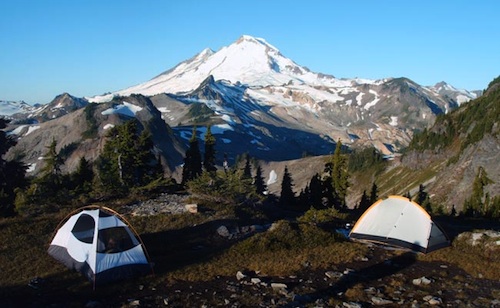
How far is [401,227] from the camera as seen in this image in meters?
22.8

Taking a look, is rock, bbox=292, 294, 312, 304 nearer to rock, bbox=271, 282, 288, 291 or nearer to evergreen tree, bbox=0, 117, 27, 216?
rock, bbox=271, 282, 288, 291

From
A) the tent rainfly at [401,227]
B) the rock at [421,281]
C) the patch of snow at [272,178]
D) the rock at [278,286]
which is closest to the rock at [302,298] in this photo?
the rock at [278,286]

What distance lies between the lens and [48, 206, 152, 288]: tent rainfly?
Result: 1730cm

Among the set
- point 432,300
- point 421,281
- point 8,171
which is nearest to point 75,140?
point 8,171

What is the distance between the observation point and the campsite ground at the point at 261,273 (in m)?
15.2

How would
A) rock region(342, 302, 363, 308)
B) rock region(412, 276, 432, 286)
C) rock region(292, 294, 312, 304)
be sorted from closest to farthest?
rock region(342, 302, 363, 308), rock region(292, 294, 312, 304), rock region(412, 276, 432, 286)

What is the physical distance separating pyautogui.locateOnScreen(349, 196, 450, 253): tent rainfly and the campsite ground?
27.3 inches

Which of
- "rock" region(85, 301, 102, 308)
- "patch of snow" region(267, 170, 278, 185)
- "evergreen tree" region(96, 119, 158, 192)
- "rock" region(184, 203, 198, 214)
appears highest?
"evergreen tree" region(96, 119, 158, 192)

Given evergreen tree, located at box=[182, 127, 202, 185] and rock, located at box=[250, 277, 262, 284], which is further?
evergreen tree, located at box=[182, 127, 202, 185]

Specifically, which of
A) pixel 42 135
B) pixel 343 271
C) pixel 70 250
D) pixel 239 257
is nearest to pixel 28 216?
pixel 70 250

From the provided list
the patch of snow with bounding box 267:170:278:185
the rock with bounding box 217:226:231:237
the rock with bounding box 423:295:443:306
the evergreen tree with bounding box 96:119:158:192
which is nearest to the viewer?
the rock with bounding box 423:295:443:306

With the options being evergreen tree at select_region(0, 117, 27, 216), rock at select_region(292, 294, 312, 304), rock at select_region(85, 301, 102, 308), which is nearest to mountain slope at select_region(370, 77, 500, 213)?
rock at select_region(292, 294, 312, 304)

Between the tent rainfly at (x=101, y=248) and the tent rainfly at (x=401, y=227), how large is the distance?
12.1m

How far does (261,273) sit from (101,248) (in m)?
6.78
